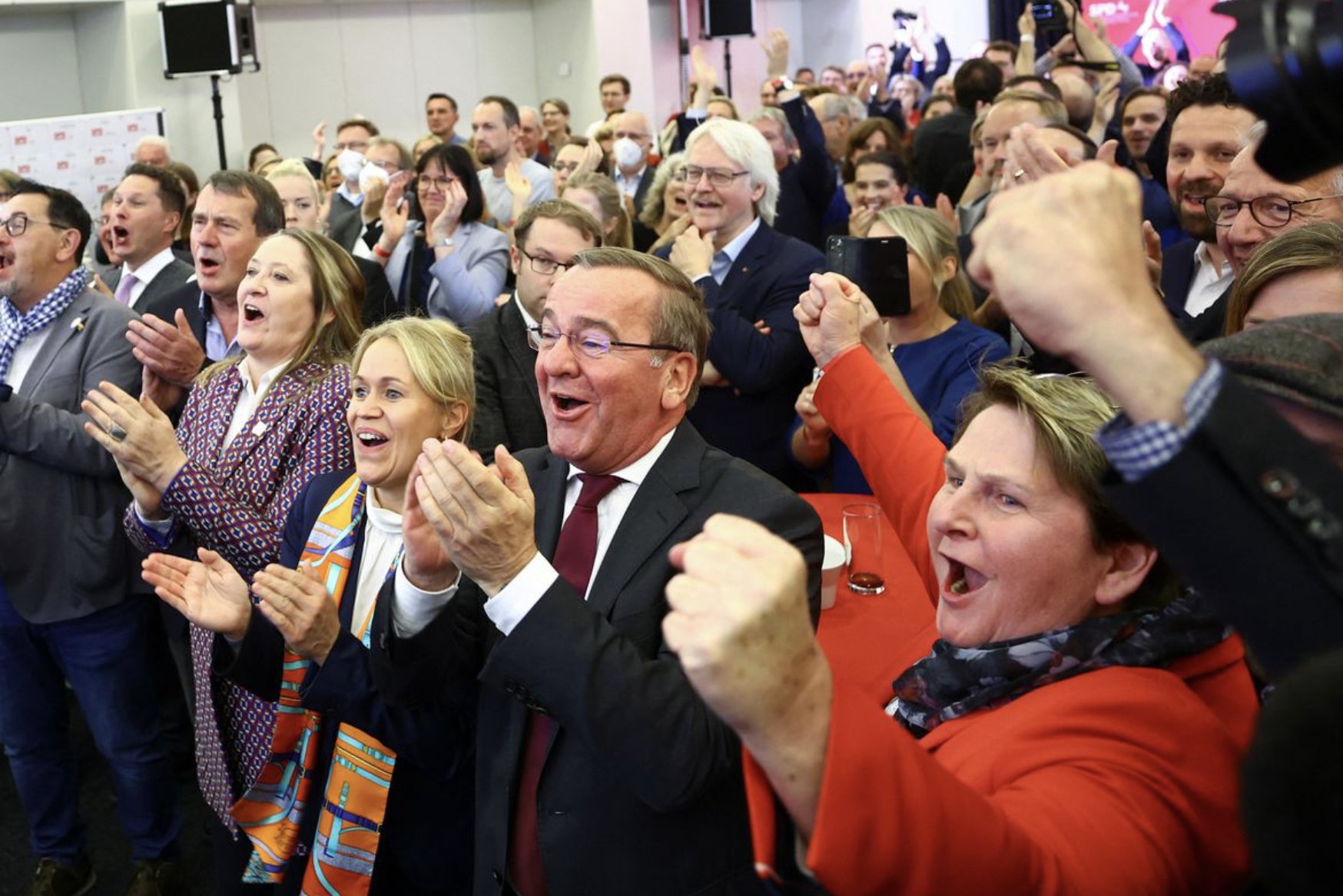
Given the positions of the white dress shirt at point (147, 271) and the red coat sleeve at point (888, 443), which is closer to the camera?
the red coat sleeve at point (888, 443)

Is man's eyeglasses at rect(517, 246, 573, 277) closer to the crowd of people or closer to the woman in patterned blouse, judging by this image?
the crowd of people

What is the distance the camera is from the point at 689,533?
1702 mm

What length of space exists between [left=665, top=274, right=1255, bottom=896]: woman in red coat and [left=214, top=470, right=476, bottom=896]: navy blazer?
0.78m

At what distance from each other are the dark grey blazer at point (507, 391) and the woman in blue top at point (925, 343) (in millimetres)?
662

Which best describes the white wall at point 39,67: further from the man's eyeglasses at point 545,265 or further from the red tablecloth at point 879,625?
the red tablecloth at point 879,625

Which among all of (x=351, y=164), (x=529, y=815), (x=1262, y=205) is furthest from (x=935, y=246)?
(x=351, y=164)

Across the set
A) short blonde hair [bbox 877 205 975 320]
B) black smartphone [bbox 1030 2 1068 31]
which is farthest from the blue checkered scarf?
black smartphone [bbox 1030 2 1068 31]

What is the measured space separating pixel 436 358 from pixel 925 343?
1.38 m

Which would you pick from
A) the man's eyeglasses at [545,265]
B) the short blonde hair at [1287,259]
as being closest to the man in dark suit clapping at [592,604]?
the short blonde hair at [1287,259]

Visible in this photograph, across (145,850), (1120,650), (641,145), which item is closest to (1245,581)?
(1120,650)

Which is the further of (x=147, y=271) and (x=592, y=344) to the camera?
(x=147, y=271)

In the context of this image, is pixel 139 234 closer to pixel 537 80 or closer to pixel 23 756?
pixel 23 756

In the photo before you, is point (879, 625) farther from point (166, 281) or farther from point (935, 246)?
point (166, 281)

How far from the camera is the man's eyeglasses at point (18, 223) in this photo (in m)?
3.19
